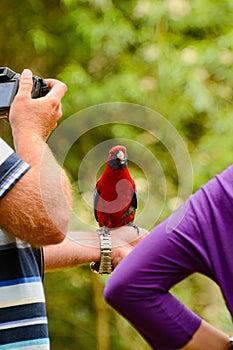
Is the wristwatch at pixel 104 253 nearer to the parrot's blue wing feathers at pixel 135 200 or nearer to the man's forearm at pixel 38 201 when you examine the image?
the parrot's blue wing feathers at pixel 135 200

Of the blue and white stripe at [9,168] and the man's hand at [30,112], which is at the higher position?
the man's hand at [30,112]

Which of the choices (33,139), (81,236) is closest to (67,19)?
(81,236)

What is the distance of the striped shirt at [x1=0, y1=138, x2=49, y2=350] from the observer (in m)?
1.27

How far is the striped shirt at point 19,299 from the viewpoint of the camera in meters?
1.27

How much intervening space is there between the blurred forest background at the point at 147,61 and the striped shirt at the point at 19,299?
1737 millimetres

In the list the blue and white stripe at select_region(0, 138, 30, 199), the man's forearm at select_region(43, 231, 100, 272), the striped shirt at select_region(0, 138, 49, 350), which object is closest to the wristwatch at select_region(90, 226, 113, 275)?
the man's forearm at select_region(43, 231, 100, 272)

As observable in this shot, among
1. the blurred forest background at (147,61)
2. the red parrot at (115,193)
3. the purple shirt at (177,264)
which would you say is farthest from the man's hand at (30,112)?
the blurred forest background at (147,61)

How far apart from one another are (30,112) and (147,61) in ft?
7.14

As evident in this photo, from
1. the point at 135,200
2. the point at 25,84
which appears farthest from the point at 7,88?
the point at 135,200

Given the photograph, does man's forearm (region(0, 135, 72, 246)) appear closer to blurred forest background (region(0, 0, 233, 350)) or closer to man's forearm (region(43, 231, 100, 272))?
man's forearm (region(43, 231, 100, 272))

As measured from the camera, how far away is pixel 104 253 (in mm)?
1476

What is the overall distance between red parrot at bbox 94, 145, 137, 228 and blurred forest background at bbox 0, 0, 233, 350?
5.09ft

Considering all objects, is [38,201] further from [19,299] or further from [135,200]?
[135,200]

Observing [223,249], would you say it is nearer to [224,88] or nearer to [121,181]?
[121,181]
